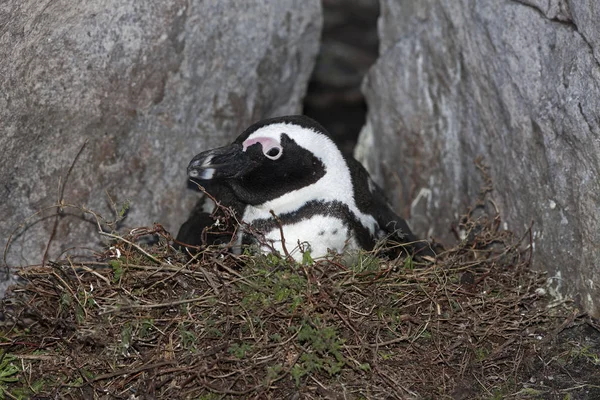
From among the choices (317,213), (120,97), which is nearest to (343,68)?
(120,97)

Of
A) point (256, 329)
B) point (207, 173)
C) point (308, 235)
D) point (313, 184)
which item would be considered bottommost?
point (256, 329)

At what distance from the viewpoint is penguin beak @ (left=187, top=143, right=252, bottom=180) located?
13.4 feet

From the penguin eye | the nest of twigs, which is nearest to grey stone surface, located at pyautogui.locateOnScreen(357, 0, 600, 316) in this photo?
the nest of twigs

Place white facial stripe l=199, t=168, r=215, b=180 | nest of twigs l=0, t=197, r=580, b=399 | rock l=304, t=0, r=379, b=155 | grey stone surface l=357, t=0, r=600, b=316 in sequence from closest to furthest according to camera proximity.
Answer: nest of twigs l=0, t=197, r=580, b=399
grey stone surface l=357, t=0, r=600, b=316
white facial stripe l=199, t=168, r=215, b=180
rock l=304, t=0, r=379, b=155

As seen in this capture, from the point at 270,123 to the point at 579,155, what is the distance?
1424mm

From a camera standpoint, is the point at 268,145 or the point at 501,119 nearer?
the point at 268,145

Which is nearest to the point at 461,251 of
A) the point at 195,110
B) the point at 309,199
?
the point at 309,199

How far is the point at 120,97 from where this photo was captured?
14.6 ft

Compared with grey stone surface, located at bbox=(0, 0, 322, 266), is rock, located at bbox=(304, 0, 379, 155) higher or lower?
lower

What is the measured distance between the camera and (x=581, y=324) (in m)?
4.03

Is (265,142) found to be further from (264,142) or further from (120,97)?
(120,97)

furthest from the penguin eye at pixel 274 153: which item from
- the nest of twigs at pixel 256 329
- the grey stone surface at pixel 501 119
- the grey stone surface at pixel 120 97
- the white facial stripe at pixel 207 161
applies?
the grey stone surface at pixel 501 119

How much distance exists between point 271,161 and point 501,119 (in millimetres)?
1288

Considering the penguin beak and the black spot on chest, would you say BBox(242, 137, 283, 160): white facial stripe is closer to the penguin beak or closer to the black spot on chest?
the penguin beak
